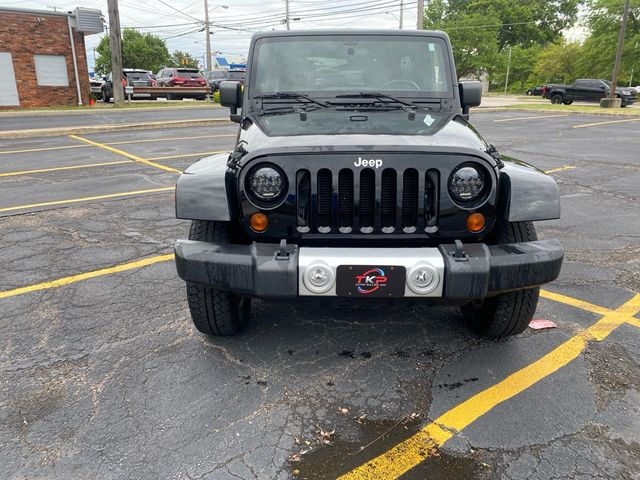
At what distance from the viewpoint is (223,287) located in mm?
2480

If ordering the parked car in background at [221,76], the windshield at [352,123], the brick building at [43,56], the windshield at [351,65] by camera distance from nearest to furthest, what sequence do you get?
the windshield at [352,123], the windshield at [351,65], the brick building at [43,56], the parked car in background at [221,76]

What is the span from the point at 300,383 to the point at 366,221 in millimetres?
940

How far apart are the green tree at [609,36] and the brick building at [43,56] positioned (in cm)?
3854

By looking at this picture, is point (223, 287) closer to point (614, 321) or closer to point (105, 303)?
point (105, 303)

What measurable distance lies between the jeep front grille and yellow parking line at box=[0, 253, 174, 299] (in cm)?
230

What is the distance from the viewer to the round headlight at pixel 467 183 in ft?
8.37

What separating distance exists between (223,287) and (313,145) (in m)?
0.85

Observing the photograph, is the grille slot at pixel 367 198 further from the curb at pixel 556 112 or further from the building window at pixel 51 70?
the building window at pixel 51 70

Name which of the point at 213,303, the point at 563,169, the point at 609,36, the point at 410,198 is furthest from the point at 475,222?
the point at 609,36

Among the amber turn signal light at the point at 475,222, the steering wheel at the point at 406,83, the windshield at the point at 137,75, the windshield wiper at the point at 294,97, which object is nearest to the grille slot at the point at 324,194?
the amber turn signal light at the point at 475,222

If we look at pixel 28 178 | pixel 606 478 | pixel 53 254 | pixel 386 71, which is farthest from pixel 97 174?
Answer: pixel 606 478

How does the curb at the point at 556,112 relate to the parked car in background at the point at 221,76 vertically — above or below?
below

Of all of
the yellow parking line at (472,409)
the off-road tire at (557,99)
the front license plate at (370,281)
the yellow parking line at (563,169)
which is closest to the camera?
the yellow parking line at (472,409)

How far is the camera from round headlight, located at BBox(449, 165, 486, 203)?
2551 mm
